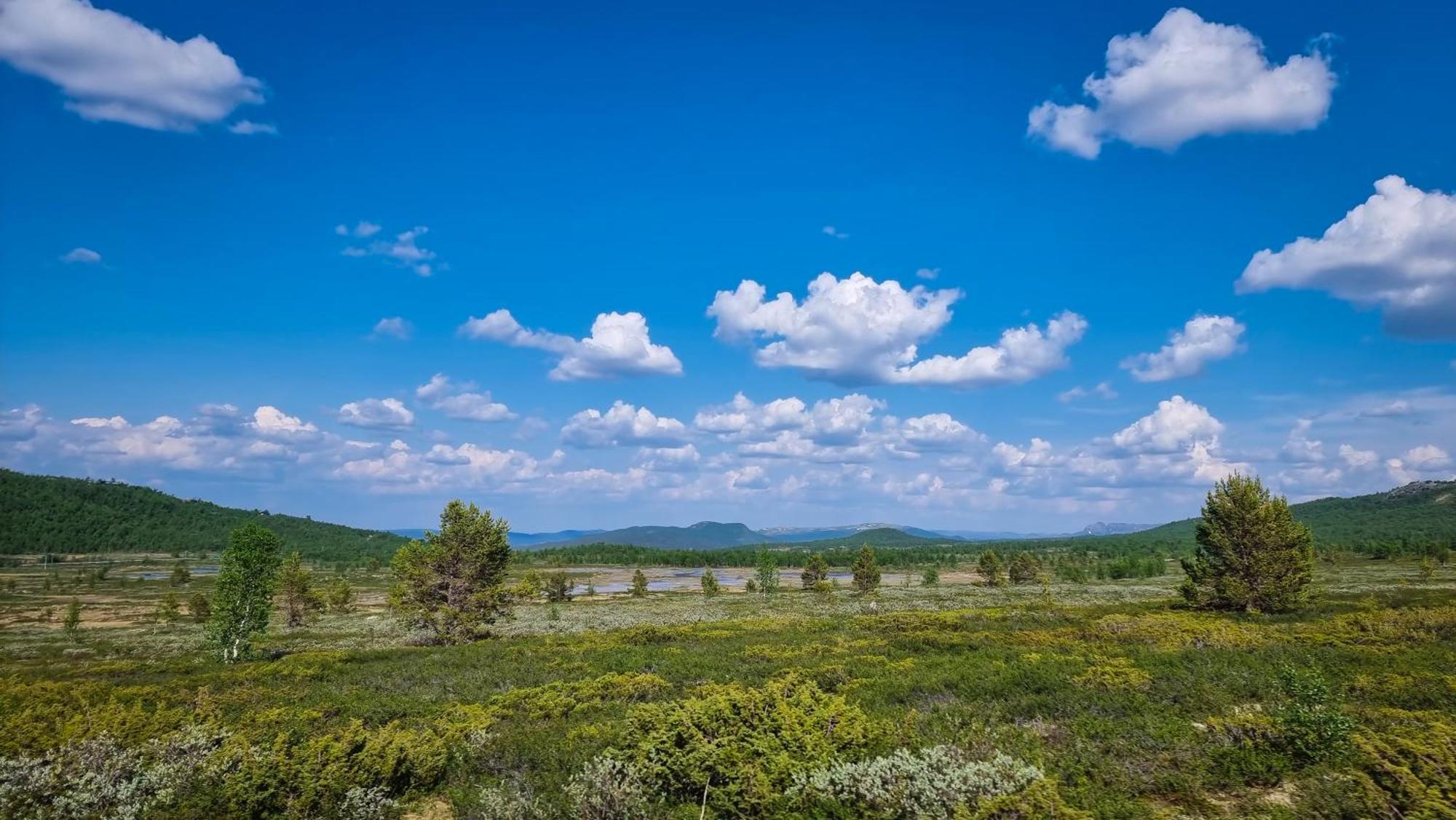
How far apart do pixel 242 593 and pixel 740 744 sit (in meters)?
34.6

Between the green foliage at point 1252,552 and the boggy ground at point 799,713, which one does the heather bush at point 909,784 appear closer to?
the boggy ground at point 799,713

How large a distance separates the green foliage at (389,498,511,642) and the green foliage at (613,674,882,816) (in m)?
29.2

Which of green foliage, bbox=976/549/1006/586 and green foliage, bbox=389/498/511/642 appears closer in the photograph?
green foliage, bbox=389/498/511/642

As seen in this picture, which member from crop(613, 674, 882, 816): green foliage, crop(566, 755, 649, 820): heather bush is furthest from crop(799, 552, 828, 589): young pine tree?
crop(566, 755, 649, 820): heather bush

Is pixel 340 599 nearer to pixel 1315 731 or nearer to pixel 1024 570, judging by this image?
pixel 1315 731

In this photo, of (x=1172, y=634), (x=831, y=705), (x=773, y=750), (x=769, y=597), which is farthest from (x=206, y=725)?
(x=769, y=597)

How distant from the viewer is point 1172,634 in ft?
75.7

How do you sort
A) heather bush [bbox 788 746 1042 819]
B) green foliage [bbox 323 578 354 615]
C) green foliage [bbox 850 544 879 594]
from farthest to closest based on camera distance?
green foliage [bbox 323 578 354 615] → green foliage [bbox 850 544 879 594] → heather bush [bbox 788 746 1042 819]

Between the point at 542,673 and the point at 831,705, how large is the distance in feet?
47.8

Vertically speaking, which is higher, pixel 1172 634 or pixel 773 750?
pixel 773 750

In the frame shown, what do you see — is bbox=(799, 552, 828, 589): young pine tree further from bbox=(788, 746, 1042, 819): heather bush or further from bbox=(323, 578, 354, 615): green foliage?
bbox=(788, 746, 1042, 819): heather bush

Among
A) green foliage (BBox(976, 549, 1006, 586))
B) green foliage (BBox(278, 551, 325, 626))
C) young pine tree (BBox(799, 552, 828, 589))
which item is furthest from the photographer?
young pine tree (BBox(799, 552, 828, 589))

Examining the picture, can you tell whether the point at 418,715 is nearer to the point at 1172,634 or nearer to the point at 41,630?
the point at 1172,634

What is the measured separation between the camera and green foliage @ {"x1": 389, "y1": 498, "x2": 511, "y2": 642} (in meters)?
35.9
